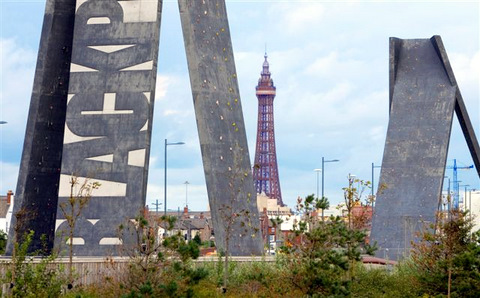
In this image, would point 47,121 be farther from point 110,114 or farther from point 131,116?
point 131,116

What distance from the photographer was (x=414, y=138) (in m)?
42.8

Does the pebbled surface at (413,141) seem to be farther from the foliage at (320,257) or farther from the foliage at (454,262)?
the foliage at (320,257)

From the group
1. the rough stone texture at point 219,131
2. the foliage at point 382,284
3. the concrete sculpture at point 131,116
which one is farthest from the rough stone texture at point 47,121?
the foliage at point 382,284

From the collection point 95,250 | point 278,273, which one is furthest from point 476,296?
point 95,250

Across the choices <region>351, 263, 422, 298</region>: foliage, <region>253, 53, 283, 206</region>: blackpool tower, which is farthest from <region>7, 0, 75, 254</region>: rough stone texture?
<region>253, 53, 283, 206</region>: blackpool tower

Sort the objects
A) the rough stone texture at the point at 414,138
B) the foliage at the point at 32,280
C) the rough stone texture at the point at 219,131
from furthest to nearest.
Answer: the rough stone texture at the point at 414,138 → the rough stone texture at the point at 219,131 → the foliage at the point at 32,280

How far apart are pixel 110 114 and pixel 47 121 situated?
361 cm

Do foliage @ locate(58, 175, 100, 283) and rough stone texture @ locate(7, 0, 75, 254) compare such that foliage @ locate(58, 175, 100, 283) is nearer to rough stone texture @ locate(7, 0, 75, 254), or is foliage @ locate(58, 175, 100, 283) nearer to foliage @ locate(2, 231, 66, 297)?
foliage @ locate(2, 231, 66, 297)

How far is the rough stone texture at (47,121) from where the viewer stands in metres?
38.1

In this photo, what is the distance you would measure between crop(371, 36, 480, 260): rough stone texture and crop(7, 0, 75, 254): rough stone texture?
11.2 m

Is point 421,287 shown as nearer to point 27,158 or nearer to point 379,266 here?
point 379,266

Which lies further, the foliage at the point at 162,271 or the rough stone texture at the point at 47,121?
the rough stone texture at the point at 47,121

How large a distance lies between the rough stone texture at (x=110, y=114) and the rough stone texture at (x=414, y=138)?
9.91m

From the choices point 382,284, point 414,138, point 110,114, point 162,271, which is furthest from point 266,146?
point 162,271
